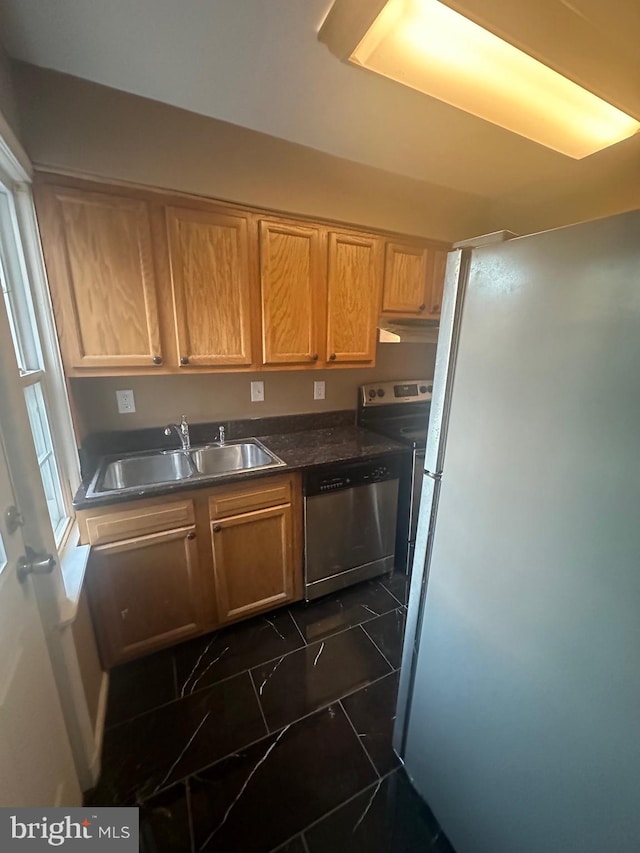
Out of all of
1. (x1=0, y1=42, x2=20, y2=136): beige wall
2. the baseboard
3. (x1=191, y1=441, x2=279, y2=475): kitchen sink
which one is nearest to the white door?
the baseboard

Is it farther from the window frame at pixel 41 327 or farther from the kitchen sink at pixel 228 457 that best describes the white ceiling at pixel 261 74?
the kitchen sink at pixel 228 457

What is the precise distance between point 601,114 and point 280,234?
1.41 m

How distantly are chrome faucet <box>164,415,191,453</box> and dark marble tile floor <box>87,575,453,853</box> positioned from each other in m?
1.07

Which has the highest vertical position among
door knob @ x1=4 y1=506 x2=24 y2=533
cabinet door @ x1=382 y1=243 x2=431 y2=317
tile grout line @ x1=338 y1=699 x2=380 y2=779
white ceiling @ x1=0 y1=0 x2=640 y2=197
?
white ceiling @ x1=0 y1=0 x2=640 y2=197

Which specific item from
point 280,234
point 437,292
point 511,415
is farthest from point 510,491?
point 437,292

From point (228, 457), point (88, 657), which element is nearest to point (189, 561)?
point (88, 657)

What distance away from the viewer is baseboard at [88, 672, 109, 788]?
1.20 meters

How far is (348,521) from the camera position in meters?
2.03

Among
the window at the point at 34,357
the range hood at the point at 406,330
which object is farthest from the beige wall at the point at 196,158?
the range hood at the point at 406,330

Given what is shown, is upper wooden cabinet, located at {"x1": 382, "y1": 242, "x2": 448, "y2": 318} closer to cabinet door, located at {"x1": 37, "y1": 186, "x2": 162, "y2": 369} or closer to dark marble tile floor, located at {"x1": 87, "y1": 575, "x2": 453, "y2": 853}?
cabinet door, located at {"x1": 37, "y1": 186, "x2": 162, "y2": 369}

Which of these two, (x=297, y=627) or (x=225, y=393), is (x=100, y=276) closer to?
(x=225, y=393)

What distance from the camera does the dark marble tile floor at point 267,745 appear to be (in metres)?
1.11

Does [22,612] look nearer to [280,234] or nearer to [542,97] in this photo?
[280,234]

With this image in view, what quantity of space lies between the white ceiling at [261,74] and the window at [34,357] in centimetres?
55
